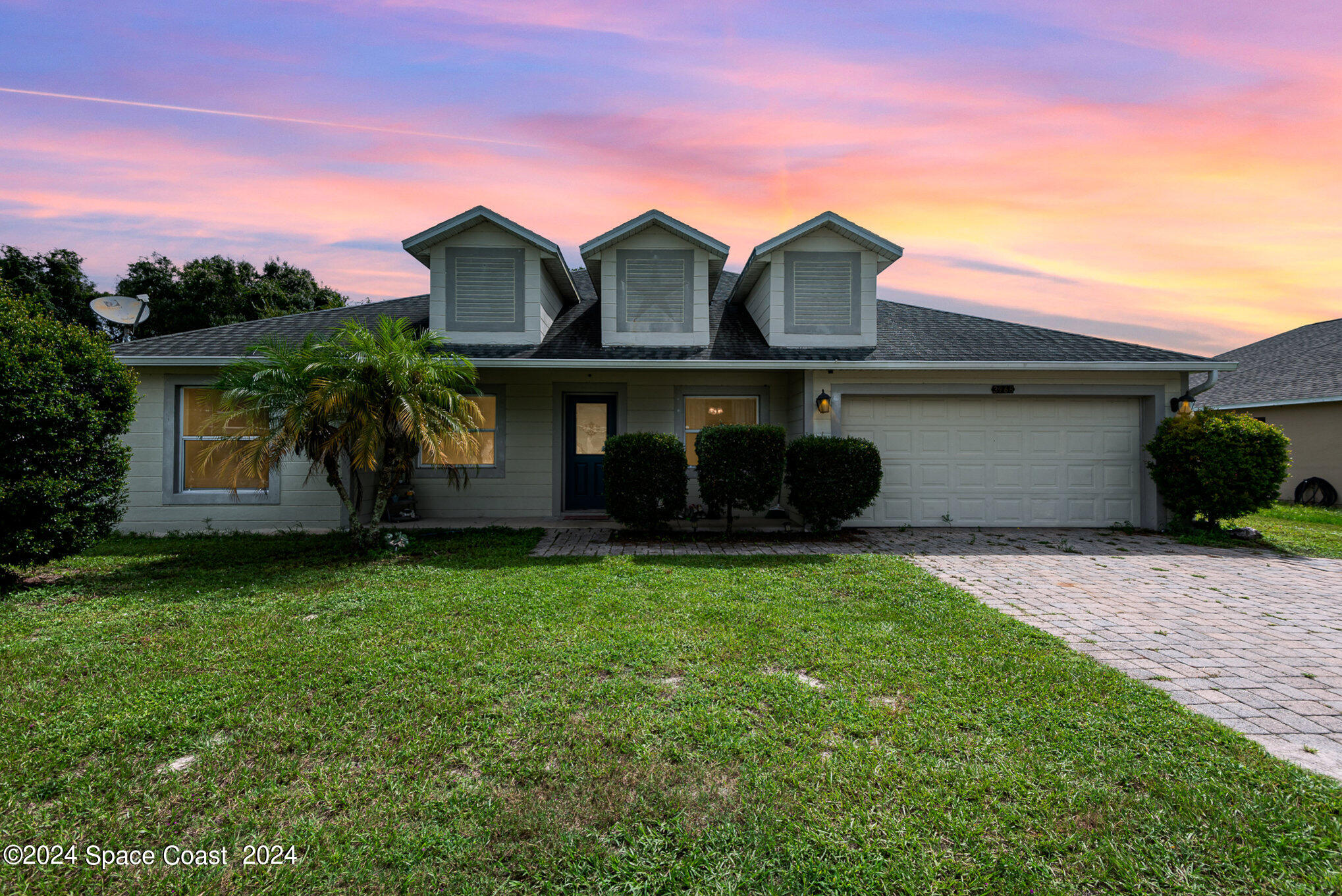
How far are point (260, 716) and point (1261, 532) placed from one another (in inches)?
490

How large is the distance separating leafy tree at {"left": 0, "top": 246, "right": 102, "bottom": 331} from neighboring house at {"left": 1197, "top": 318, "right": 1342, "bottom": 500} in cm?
4158

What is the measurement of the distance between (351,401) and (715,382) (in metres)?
5.92

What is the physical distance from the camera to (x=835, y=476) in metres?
8.22

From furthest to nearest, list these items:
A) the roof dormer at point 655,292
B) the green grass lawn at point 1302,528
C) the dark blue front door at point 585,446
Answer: the dark blue front door at point 585,446, the roof dormer at point 655,292, the green grass lawn at point 1302,528

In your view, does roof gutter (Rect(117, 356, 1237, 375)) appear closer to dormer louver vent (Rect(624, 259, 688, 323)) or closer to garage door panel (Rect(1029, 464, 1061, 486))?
dormer louver vent (Rect(624, 259, 688, 323))

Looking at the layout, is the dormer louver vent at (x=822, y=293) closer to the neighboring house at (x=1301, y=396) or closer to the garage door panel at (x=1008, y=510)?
the garage door panel at (x=1008, y=510)

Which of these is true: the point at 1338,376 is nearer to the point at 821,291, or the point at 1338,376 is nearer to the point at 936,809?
the point at 821,291

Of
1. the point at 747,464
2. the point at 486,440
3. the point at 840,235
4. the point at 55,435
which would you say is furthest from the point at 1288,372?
the point at 55,435

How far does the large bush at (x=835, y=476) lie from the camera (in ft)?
26.9

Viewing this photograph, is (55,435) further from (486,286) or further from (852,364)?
(852,364)

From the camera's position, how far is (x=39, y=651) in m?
3.96

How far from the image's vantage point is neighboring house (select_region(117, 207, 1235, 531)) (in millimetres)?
9172

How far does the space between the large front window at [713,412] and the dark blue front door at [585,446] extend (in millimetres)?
1421

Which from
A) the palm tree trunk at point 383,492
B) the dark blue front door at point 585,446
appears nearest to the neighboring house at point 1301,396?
the dark blue front door at point 585,446
